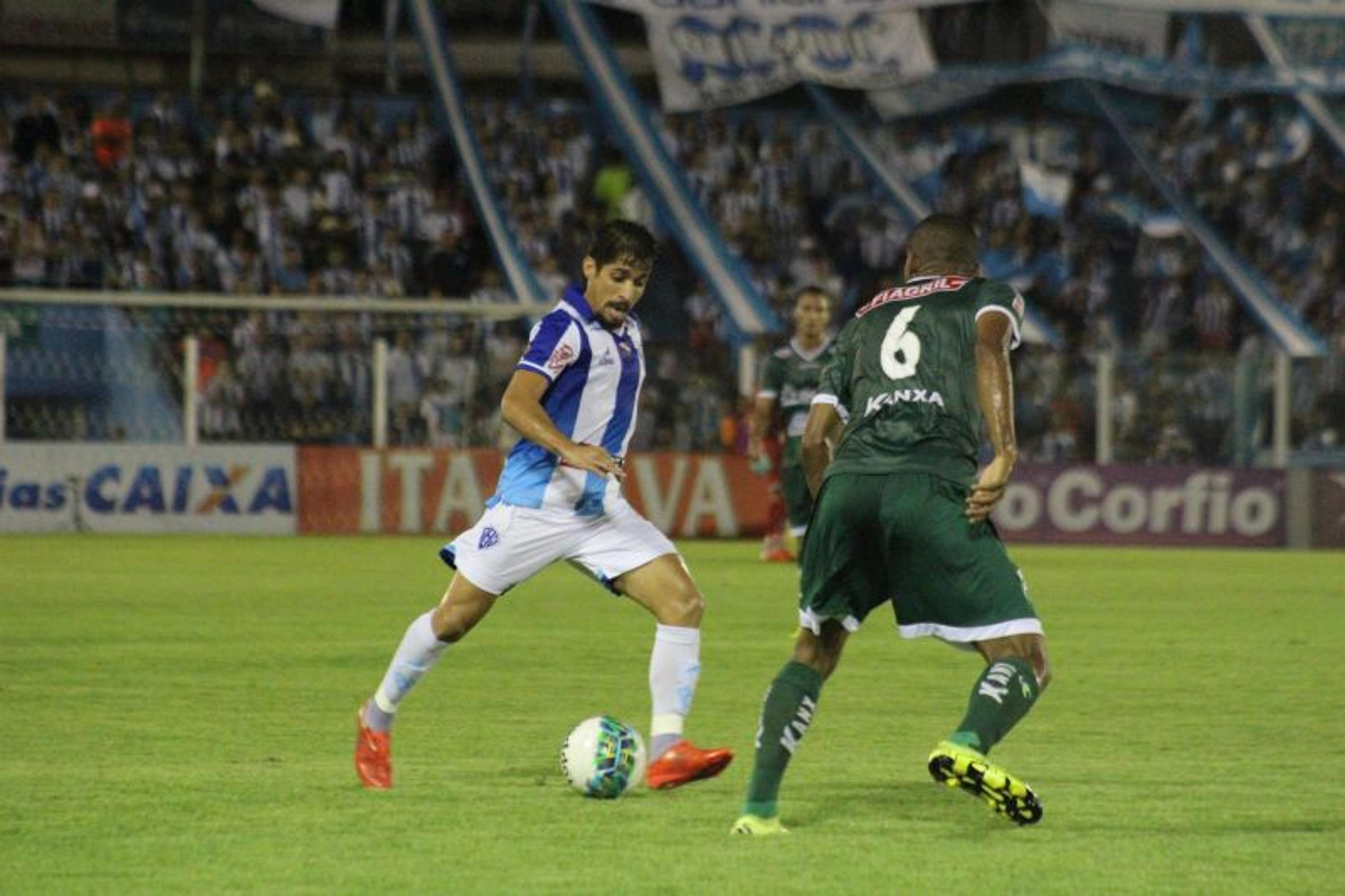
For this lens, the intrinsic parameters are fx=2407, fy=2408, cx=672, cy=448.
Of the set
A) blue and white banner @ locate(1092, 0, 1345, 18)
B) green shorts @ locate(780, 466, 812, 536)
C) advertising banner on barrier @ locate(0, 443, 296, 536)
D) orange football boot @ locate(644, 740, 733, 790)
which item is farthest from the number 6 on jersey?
blue and white banner @ locate(1092, 0, 1345, 18)

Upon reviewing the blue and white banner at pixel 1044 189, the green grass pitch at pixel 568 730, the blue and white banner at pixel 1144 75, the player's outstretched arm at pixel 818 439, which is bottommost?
the green grass pitch at pixel 568 730

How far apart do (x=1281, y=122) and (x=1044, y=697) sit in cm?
2410

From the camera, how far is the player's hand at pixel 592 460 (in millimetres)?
7867

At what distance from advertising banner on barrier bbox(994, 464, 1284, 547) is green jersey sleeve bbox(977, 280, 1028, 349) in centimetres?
1974

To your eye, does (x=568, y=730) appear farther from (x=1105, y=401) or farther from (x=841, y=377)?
(x=1105, y=401)

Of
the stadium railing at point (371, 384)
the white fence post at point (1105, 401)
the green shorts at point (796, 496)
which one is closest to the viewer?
the green shorts at point (796, 496)

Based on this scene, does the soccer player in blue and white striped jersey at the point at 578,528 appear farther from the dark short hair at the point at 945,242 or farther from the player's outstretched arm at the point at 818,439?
the dark short hair at the point at 945,242

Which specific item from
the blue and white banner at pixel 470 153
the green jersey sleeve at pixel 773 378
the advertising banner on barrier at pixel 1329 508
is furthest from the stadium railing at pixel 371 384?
the green jersey sleeve at pixel 773 378

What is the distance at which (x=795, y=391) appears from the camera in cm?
1834

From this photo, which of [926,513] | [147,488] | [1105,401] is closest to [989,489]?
[926,513]

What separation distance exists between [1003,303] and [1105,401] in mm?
19917

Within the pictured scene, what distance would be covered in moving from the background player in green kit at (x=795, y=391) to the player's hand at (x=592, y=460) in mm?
Answer: 9865

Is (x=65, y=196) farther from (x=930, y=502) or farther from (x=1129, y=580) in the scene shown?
(x=930, y=502)

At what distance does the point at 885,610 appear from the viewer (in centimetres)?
1723
